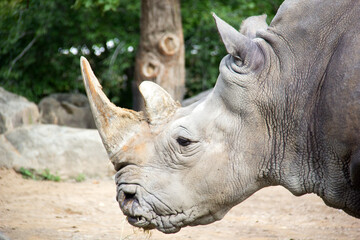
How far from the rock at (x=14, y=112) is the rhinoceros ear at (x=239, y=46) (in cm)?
567

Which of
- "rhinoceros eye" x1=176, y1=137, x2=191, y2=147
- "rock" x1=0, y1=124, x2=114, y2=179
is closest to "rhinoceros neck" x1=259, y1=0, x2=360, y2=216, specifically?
"rhinoceros eye" x1=176, y1=137, x2=191, y2=147

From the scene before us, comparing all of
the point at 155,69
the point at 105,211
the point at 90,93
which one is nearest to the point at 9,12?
the point at 155,69

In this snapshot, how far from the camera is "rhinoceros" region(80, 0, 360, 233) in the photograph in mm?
3410

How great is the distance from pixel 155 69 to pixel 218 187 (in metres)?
5.80

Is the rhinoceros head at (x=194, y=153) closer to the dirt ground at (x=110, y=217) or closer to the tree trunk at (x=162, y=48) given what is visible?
the dirt ground at (x=110, y=217)

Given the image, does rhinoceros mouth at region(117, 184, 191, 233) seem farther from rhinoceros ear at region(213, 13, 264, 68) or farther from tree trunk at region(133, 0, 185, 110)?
tree trunk at region(133, 0, 185, 110)

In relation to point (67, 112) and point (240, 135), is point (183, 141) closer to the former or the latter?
point (240, 135)

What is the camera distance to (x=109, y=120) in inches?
140

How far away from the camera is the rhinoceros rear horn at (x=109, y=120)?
3.53 meters

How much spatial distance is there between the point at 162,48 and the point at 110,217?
13.0 feet

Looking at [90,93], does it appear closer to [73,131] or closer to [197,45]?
[73,131]

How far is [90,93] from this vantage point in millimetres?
3559

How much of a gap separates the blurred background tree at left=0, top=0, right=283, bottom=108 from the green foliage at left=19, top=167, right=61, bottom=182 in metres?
2.95

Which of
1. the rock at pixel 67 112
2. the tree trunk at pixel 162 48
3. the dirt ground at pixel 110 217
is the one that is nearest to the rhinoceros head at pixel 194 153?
the dirt ground at pixel 110 217
